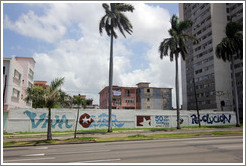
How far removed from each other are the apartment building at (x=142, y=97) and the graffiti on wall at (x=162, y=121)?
38007 mm

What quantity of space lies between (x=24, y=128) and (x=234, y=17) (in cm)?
6467

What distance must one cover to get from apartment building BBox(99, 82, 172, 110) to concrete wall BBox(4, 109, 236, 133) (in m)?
37.6

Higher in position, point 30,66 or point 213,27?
point 213,27

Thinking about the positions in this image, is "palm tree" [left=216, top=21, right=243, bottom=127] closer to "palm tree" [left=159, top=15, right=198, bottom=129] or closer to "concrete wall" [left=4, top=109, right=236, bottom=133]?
"concrete wall" [left=4, top=109, right=236, bottom=133]

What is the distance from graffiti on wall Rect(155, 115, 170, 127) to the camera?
37.5 m

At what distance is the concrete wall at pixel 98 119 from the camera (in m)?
30.5

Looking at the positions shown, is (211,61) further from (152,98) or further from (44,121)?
(44,121)

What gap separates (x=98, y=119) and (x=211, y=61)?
46691 mm

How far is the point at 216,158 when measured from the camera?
9.62 meters

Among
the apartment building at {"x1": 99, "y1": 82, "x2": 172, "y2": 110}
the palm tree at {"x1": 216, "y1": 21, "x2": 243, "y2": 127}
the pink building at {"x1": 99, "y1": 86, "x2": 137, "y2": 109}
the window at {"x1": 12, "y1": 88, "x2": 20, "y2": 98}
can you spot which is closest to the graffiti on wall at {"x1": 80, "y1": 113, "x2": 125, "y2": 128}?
the window at {"x1": 12, "y1": 88, "x2": 20, "y2": 98}

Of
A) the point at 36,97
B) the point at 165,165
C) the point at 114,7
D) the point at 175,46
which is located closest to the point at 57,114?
the point at 36,97

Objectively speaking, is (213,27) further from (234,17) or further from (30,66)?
(30,66)

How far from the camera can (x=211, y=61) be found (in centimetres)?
6631

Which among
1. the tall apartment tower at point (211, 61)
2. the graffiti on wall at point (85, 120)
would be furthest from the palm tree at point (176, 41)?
the tall apartment tower at point (211, 61)
